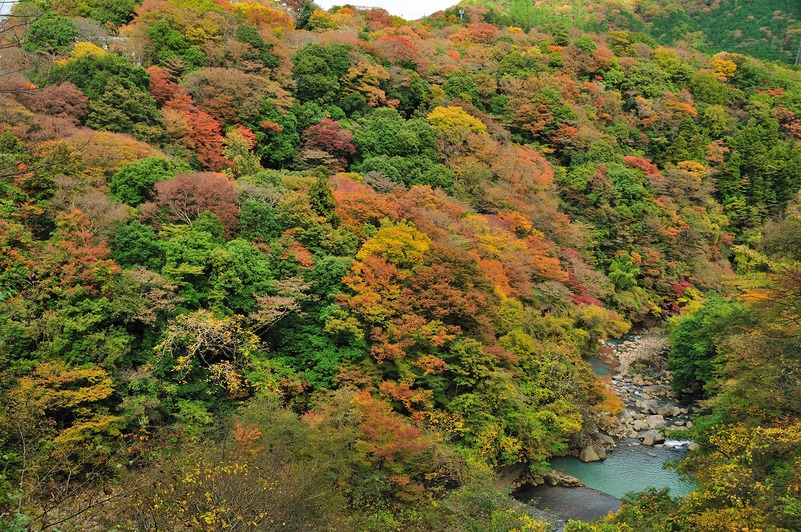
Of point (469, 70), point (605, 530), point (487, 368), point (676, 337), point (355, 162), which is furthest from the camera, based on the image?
point (469, 70)

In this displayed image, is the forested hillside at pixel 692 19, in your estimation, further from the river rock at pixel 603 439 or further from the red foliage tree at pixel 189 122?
the river rock at pixel 603 439

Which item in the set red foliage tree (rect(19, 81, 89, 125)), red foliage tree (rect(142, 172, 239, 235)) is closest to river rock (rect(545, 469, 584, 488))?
red foliage tree (rect(142, 172, 239, 235))

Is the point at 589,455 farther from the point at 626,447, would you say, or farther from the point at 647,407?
the point at 647,407

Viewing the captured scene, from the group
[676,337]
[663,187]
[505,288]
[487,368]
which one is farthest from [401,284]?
[663,187]

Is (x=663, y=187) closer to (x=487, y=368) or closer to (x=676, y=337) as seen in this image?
(x=676, y=337)

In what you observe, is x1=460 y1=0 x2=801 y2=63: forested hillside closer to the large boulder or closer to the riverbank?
the riverbank
